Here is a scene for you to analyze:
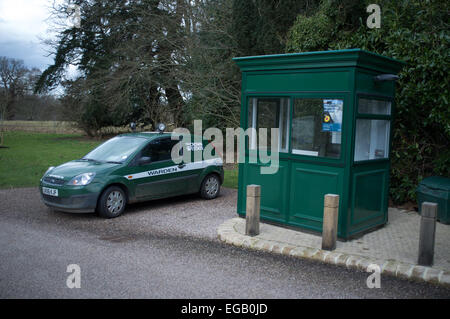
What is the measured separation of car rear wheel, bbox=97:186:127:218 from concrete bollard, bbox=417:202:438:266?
17.6 ft

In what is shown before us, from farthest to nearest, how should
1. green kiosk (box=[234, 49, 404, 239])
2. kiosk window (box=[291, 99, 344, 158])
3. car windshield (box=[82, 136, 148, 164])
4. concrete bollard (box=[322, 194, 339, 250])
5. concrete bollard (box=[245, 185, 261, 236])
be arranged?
1. car windshield (box=[82, 136, 148, 164])
2. concrete bollard (box=[245, 185, 261, 236])
3. kiosk window (box=[291, 99, 344, 158])
4. green kiosk (box=[234, 49, 404, 239])
5. concrete bollard (box=[322, 194, 339, 250])

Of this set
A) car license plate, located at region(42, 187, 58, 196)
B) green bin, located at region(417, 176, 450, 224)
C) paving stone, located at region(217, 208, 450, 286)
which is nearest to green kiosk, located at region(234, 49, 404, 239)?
Result: paving stone, located at region(217, 208, 450, 286)

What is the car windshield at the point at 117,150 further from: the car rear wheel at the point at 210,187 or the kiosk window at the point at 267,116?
the kiosk window at the point at 267,116

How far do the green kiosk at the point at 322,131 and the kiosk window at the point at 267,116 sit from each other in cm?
2

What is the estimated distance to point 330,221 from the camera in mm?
5727

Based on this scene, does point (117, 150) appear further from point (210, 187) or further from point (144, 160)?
point (210, 187)

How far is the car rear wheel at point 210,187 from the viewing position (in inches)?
385

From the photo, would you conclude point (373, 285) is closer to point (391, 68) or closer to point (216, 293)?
point (216, 293)

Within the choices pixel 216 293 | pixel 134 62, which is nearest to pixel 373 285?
pixel 216 293

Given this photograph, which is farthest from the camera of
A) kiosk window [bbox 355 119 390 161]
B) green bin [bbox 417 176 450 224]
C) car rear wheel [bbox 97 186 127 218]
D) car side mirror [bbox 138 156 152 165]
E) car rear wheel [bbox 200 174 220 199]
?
car rear wheel [bbox 200 174 220 199]

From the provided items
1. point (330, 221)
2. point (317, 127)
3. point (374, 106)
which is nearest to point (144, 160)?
point (317, 127)

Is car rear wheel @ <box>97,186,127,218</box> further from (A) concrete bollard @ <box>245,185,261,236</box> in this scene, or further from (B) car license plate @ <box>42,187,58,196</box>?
(A) concrete bollard @ <box>245,185,261,236</box>

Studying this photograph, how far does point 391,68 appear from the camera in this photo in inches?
271

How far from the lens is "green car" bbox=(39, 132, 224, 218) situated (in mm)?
7535
